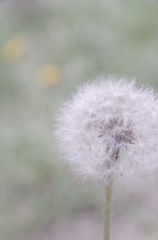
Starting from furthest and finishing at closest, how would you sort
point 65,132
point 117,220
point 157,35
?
point 157,35
point 117,220
point 65,132

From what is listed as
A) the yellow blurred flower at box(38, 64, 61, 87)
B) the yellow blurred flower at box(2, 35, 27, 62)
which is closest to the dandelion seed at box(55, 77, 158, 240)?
the yellow blurred flower at box(38, 64, 61, 87)

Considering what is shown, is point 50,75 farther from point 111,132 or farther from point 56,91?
point 111,132

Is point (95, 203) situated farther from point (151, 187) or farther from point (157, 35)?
point (157, 35)

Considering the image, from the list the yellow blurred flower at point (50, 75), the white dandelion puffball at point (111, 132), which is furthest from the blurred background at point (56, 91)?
the white dandelion puffball at point (111, 132)

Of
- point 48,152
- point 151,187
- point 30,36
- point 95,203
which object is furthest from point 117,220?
point 30,36

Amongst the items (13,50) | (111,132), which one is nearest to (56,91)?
(13,50)
